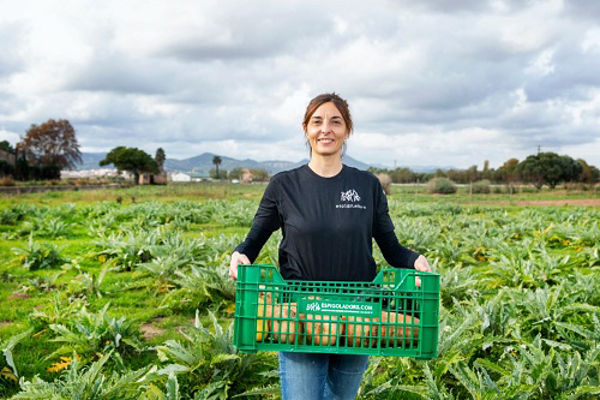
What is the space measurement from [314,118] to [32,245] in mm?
8305

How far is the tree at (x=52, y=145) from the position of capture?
79.6 metres

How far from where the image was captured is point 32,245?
9.11 m

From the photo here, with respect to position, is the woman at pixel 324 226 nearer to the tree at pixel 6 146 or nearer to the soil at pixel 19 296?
the soil at pixel 19 296

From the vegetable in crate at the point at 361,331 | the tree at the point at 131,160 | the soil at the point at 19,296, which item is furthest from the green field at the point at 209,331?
the tree at the point at 131,160

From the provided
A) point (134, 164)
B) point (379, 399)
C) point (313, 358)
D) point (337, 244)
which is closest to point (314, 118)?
point (337, 244)

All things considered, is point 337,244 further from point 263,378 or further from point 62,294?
point 62,294

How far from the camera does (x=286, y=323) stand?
2.30 meters

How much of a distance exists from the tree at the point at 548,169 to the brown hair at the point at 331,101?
2564 inches

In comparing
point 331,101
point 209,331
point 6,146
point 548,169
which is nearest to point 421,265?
point 331,101

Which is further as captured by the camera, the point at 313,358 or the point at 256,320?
the point at 313,358

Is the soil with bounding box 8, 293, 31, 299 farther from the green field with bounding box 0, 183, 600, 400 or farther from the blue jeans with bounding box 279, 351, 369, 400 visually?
the blue jeans with bounding box 279, 351, 369, 400

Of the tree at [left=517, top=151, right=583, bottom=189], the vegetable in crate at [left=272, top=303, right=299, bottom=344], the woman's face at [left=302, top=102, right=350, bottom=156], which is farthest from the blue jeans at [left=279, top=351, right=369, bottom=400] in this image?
the tree at [left=517, top=151, right=583, bottom=189]

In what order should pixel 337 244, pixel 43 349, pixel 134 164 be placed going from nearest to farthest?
pixel 337 244 < pixel 43 349 < pixel 134 164

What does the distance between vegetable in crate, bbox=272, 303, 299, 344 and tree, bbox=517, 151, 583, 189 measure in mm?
65700
